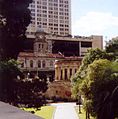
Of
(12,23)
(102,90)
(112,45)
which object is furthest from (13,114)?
(112,45)

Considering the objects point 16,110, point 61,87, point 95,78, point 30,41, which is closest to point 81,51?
point 30,41

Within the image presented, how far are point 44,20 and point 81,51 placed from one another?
4704cm

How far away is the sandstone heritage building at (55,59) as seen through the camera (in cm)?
9138

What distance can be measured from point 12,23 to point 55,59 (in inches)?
3204

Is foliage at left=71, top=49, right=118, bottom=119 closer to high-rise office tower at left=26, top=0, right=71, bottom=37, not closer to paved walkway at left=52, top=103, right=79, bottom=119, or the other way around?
paved walkway at left=52, top=103, right=79, bottom=119

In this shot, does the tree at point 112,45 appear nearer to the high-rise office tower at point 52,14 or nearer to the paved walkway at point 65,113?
the paved walkway at point 65,113

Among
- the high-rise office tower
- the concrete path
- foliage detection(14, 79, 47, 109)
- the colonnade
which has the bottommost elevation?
the colonnade

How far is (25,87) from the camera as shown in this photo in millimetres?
27375

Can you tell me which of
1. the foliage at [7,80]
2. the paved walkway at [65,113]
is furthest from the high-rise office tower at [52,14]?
the foliage at [7,80]

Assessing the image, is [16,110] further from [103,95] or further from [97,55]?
[97,55]

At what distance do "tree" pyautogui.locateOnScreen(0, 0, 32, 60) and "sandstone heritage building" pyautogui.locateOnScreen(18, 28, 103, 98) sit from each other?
52.6 m

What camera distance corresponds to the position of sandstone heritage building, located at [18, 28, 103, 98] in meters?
91.4

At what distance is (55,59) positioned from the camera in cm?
10819

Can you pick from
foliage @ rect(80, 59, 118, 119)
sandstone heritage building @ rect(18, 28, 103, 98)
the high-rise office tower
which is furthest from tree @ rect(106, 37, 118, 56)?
the high-rise office tower
